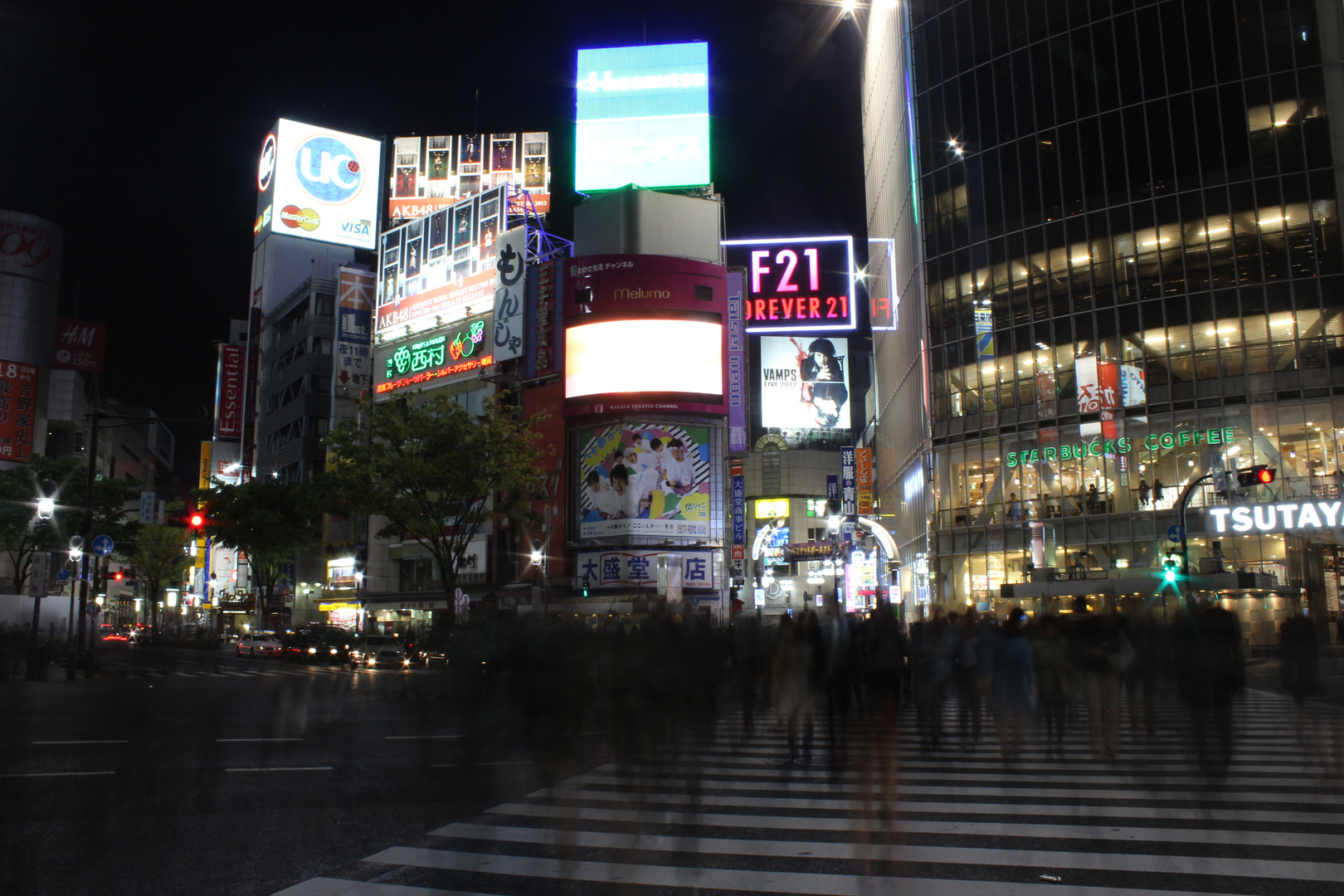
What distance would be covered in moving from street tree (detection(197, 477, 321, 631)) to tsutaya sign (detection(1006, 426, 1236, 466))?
38.1 m

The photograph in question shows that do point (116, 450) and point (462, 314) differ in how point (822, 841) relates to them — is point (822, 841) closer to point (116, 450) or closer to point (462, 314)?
point (462, 314)

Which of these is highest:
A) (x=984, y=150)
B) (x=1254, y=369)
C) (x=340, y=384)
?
(x=984, y=150)

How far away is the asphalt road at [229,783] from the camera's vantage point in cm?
771

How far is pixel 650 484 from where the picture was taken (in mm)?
44688

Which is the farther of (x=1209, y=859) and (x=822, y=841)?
(x=822, y=841)

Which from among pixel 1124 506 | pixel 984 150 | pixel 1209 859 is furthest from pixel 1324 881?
pixel 984 150

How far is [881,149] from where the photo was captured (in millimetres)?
62625

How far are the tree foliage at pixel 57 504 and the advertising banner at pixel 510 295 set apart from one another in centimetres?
2400

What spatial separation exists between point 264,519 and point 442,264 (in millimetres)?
18101

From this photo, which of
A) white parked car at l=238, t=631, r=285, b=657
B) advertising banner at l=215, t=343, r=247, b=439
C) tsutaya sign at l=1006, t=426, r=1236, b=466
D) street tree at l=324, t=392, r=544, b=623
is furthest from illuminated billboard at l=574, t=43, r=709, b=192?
advertising banner at l=215, t=343, r=247, b=439

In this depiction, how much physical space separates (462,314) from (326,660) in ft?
71.3

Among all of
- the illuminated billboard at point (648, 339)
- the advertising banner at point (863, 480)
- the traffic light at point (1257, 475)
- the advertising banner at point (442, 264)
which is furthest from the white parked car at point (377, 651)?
the traffic light at point (1257, 475)

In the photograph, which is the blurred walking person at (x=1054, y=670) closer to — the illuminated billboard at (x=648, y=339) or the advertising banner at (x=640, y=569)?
the advertising banner at (x=640, y=569)

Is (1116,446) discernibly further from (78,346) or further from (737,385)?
(78,346)
